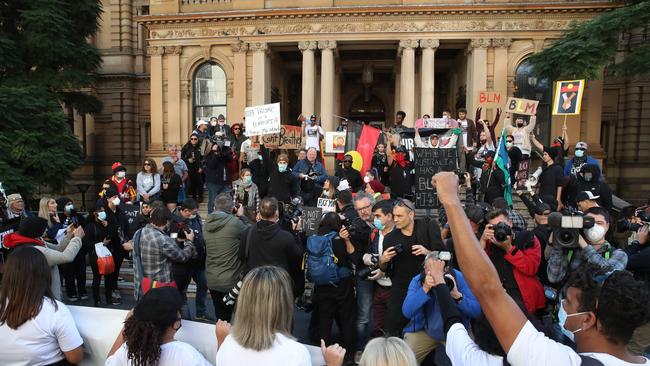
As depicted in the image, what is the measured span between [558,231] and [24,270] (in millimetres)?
4051

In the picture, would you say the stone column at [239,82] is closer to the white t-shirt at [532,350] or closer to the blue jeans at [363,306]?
the blue jeans at [363,306]

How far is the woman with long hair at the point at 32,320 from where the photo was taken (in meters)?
2.80

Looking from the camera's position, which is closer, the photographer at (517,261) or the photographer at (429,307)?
the photographer at (429,307)

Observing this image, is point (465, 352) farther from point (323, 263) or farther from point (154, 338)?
point (323, 263)

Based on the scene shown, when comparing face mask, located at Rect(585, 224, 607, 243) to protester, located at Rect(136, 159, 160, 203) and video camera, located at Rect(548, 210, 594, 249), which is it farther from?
protester, located at Rect(136, 159, 160, 203)

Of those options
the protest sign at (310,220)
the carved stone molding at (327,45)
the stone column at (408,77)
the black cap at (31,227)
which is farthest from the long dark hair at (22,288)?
the carved stone molding at (327,45)

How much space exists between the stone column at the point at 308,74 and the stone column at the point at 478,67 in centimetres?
671

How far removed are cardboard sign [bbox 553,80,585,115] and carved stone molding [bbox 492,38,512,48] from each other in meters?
7.57

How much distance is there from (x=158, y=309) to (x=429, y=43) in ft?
59.6

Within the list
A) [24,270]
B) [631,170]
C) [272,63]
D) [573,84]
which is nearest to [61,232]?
[24,270]

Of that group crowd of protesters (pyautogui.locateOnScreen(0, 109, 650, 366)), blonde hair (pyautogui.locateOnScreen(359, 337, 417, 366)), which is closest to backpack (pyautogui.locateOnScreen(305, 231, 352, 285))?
crowd of protesters (pyautogui.locateOnScreen(0, 109, 650, 366))

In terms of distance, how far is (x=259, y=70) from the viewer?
19453mm

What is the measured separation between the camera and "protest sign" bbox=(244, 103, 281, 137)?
11961mm

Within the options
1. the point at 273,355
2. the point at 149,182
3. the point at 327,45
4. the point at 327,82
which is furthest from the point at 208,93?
the point at 273,355
